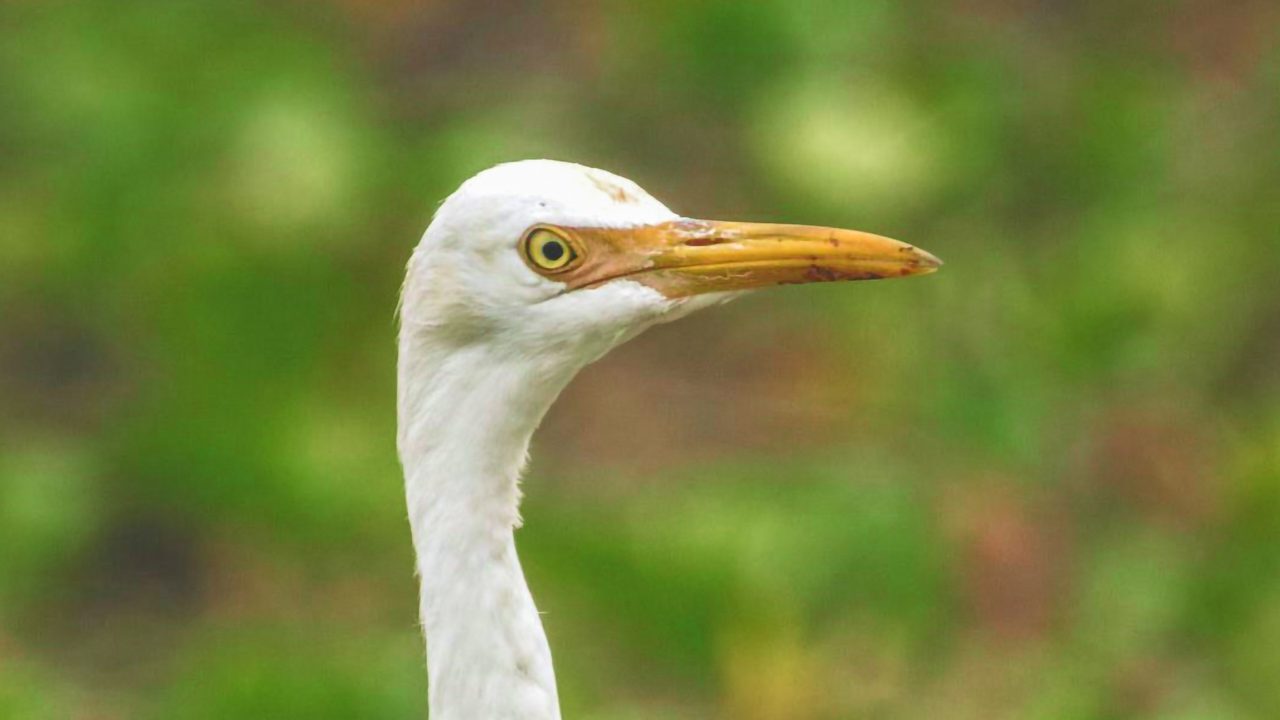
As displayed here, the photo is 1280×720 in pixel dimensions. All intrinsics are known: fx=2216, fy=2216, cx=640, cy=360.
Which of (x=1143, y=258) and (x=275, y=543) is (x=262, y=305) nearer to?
(x=275, y=543)

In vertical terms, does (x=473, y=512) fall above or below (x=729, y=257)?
below

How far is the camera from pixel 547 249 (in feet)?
12.4

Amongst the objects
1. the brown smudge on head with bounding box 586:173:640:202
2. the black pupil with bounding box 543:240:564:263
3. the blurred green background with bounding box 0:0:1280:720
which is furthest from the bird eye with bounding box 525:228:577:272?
the blurred green background with bounding box 0:0:1280:720

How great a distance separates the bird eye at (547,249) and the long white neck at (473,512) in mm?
173

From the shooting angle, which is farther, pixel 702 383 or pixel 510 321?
pixel 702 383

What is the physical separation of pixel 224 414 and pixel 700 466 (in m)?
2.10

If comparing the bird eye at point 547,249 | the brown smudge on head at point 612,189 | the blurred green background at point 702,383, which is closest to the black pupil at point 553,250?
the bird eye at point 547,249

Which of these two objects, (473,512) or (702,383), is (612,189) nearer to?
(473,512)

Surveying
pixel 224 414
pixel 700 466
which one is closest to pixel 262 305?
pixel 224 414

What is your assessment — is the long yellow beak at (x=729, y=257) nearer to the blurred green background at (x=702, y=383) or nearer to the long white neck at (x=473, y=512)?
the long white neck at (x=473, y=512)

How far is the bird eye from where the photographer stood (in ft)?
12.3

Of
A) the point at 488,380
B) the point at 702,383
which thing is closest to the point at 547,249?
the point at 488,380

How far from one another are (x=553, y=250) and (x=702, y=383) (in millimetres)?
6135

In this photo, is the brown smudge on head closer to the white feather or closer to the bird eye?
the white feather
